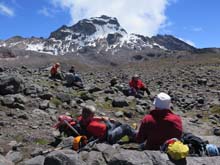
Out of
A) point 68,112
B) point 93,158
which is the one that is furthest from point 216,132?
point 93,158

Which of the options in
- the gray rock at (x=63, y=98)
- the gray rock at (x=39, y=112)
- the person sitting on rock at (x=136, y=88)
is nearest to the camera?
the gray rock at (x=39, y=112)

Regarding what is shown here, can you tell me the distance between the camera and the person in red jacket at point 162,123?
1226 centimetres

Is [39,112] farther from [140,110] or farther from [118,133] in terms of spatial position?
[140,110]

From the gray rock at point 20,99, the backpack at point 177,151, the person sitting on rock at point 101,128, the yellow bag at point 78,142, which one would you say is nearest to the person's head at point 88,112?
the person sitting on rock at point 101,128

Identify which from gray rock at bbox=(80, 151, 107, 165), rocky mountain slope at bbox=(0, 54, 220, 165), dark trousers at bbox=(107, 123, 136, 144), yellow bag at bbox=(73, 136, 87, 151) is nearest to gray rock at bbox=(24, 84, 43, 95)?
rocky mountain slope at bbox=(0, 54, 220, 165)

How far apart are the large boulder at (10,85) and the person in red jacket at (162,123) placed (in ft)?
35.3

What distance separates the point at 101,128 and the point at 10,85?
8710 millimetres

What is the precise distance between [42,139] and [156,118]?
5273 millimetres

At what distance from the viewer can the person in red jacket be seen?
40.2ft

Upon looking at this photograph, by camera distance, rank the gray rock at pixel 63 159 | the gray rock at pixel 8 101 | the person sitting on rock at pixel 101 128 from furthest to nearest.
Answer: the gray rock at pixel 8 101, the person sitting on rock at pixel 101 128, the gray rock at pixel 63 159

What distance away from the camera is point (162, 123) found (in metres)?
12.3

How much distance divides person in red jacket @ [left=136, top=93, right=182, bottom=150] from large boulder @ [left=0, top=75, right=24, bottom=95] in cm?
1077

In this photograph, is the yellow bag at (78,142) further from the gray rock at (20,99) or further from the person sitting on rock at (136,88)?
the person sitting on rock at (136,88)

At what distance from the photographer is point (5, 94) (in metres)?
21.5
